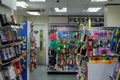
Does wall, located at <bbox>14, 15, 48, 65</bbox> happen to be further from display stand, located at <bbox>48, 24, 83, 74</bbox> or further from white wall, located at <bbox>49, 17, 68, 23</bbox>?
display stand, located at <bbox>48, 24, 83, 74</bbox>

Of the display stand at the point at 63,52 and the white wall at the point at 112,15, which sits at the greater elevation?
the white wall at the point at 112,15

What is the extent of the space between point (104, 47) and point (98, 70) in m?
0.64

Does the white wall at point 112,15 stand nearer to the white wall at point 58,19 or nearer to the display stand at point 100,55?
the display stand at point 100,55

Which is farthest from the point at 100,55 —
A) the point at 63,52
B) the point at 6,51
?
the point at 63,52

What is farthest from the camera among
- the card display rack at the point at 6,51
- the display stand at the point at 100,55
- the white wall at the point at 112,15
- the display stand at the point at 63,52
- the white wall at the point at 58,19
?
the white wall at the point at 58,19

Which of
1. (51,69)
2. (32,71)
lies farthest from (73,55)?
(32,71)

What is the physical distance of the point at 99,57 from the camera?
6105 mm

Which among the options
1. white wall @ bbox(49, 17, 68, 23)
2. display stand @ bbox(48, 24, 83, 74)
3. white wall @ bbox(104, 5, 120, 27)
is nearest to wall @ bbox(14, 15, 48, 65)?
white wall @ bbox(49, 17, 68, 23)

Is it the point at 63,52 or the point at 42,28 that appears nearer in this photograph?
the point at 63,52

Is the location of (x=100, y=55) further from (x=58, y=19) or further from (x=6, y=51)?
(x=58, y=19)

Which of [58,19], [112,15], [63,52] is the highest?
[58,19]

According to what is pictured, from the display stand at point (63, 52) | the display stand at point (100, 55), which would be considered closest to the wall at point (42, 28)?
the display stand at point (63, 52)

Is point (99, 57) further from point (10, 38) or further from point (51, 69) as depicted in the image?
point (51, 69)

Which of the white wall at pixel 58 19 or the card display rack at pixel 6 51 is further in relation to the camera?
the white wall at pixel 58 19
